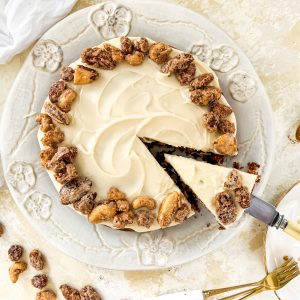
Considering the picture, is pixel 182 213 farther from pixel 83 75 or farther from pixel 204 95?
pixel 83 75

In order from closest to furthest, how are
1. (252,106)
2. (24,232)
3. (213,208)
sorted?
(213,208) < (252,106) < (24,232)

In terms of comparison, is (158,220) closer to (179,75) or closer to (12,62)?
(179,75)

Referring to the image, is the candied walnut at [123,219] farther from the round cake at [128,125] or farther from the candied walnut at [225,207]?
the candied walnut at [225,207]

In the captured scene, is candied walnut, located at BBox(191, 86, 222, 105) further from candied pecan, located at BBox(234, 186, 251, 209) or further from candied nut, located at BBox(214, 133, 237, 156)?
candied pecan, located at BBox(234, 186, 251, 209)

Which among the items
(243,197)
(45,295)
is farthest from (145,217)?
(45,295)

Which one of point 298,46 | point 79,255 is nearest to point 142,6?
point 298,46

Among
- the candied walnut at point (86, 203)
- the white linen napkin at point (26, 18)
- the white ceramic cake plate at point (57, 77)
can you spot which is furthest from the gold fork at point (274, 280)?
the white linen napkin at point (26, 18)
